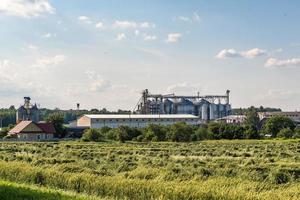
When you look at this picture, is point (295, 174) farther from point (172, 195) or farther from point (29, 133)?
point (29, 133)

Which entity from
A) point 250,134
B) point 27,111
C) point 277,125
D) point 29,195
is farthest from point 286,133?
point 29,195

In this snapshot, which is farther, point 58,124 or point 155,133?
point 58,124

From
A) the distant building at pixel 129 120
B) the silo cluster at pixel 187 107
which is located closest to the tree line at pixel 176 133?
the distant building at pixel 129 120

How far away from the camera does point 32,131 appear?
10356 centimetres

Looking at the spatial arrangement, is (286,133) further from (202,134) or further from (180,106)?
(180,106)

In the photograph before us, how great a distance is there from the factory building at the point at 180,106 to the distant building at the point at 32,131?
223 feet

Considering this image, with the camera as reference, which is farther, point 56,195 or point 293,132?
point 293,132

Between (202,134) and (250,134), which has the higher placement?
(202,134)

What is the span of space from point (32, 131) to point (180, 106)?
88.3 m

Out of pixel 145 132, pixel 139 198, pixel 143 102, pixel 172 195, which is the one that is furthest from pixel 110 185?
pixel 143 102

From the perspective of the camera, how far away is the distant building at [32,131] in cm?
10319

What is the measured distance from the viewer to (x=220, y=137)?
10656cm

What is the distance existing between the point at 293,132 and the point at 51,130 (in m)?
48.4

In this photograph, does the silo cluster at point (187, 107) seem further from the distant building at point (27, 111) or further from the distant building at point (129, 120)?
the distant building at point (27, 111)
